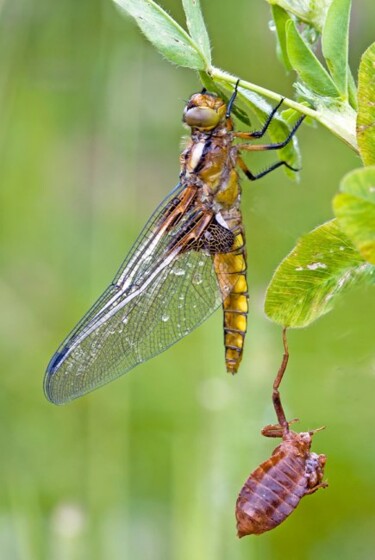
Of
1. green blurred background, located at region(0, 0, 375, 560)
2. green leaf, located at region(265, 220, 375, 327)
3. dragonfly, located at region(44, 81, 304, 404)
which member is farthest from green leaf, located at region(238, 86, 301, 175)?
green blurred background, located at region(0, 0, 375, 560)

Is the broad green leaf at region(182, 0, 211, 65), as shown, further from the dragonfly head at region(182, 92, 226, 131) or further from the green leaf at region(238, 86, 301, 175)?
the dragonfly head at region(182, 92, 226, 131)

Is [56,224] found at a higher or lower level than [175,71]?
lower

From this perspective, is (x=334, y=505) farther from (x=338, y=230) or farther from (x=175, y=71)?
(x=175, y=71)

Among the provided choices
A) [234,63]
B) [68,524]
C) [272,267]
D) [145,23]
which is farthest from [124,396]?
[145,23]

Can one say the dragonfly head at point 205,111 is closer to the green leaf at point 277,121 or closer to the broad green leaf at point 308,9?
the green leaf at point 277,121

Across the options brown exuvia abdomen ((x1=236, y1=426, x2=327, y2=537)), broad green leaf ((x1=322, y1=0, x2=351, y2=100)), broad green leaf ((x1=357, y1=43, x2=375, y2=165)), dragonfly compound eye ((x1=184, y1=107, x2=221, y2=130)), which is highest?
dragonfly compound eye ((x1=184, y1=107, x2=221, y2=130))
